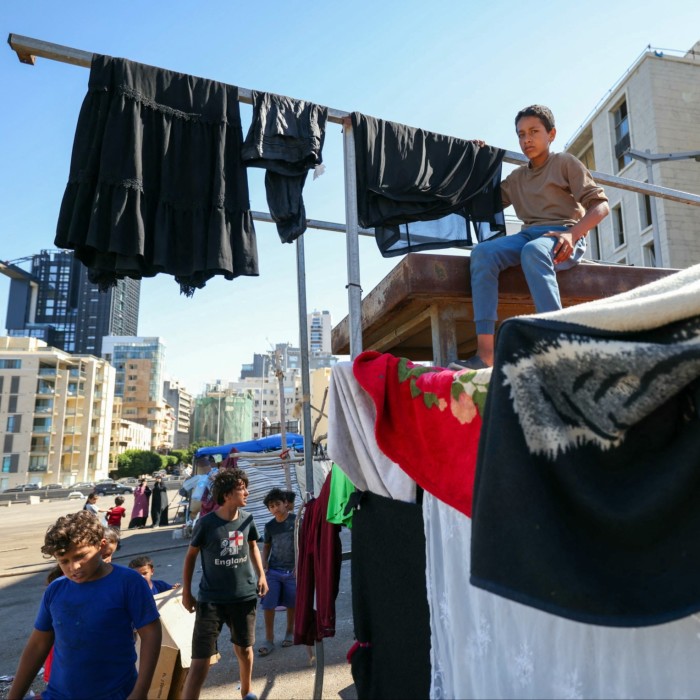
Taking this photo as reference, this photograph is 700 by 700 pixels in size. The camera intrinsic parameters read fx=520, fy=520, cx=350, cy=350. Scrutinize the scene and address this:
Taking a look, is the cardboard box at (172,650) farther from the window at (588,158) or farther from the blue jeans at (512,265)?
the window at (588,158)

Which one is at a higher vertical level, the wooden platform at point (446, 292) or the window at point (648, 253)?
the window at point (648, 253)

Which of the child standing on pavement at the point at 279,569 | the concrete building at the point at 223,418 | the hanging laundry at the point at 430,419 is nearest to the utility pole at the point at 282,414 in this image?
the child standing on pavement at the point at 279,569

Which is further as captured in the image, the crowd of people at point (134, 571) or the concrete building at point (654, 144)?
the concrete building at point (654, 144)

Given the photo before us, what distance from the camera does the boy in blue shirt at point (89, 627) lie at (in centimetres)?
285

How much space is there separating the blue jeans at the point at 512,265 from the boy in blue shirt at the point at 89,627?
251cm

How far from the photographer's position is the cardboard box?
4020mm

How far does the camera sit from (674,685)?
1.41 m

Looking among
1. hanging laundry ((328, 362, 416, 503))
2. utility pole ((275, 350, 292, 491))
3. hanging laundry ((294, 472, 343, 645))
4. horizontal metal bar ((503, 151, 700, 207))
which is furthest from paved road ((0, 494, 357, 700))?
horizontal metal bar ((503, 151, 700, 207))

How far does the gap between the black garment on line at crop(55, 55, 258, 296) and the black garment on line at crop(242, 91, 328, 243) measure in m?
0.14

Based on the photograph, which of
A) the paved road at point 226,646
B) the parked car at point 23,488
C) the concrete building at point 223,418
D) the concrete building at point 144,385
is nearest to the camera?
the paved road at point 226,646

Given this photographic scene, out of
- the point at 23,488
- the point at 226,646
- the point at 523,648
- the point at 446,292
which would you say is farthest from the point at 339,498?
the point at 23,488

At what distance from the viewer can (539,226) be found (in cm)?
295

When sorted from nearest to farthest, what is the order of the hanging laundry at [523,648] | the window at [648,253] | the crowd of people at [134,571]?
1. the hanging laundry at [523,648]
2. the crowd of people at [134,571]
3. the window at [648,253]

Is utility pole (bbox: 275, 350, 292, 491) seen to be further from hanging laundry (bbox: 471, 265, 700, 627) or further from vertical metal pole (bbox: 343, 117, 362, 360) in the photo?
hanging laundry (bbox: 471, 265, 700, 627)
